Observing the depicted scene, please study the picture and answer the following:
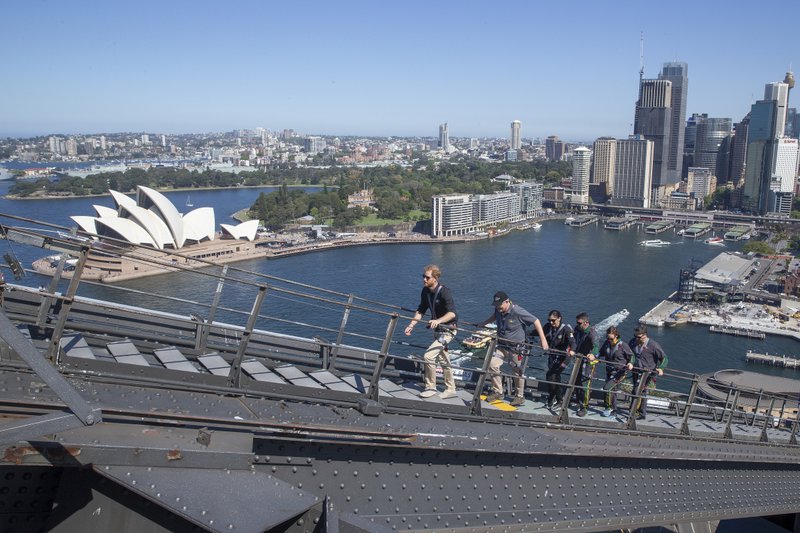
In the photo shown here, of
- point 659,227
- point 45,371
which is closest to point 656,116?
point 659,227

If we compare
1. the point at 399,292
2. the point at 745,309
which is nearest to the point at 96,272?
the point at 399,292

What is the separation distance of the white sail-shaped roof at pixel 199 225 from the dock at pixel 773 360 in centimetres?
1227

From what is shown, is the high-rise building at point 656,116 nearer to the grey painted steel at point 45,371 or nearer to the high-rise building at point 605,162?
the high-rise building at point 605,162

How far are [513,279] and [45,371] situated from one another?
13.2m

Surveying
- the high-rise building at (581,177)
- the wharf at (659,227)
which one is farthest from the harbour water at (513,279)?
the high-rise building at (581,177)

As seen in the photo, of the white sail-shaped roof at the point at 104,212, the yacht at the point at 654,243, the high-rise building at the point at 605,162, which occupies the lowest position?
the yacht at the point at 654,243

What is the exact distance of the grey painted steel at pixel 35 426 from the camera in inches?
29.2

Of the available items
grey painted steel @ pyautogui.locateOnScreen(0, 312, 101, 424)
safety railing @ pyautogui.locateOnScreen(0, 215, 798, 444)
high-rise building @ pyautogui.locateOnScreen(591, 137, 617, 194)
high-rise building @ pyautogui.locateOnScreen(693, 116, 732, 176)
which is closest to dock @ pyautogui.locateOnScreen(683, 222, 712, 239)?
high-rise building @ pyautogui.locateOnScreen(591, 137, 617, 194)

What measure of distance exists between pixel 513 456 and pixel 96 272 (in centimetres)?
1379

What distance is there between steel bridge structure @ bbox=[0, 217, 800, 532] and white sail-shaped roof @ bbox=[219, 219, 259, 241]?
16.0 metres

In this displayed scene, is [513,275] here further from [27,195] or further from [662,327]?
[27,195]

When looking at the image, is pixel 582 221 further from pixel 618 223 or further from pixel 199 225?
pixel 199 225

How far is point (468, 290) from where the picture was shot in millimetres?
12484

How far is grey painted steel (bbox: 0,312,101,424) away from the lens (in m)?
0.75
